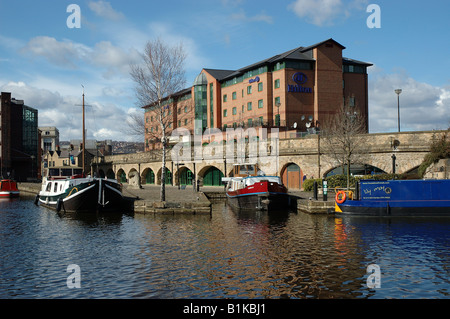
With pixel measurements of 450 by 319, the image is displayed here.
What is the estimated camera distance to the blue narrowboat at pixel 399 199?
23875mm

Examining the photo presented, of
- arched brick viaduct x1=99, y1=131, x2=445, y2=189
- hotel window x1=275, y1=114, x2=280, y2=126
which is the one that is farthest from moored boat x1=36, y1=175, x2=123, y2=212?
hotel window x1=275, y1=114, x2=280, y2=126

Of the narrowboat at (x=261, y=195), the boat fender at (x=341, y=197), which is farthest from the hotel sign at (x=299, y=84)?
the boat fender at (x=341, y=197)

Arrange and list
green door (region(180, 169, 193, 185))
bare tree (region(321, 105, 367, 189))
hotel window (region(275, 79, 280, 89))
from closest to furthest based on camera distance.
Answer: bare tree (region(321, 105, 367, 189)) < hotel window (region(275, 79, 280, 89)) < green door (region(180, 169, 193, 185))

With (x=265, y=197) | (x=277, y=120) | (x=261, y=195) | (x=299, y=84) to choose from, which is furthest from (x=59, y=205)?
(x=299, y=84)

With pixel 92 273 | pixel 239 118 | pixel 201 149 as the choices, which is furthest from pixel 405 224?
pixel 239 118

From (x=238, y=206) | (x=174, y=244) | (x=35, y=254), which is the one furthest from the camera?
(x=238, y=206)

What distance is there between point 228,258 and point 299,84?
144 ft

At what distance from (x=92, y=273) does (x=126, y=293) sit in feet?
7.95

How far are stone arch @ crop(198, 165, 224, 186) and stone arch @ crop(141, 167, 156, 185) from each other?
586 inches

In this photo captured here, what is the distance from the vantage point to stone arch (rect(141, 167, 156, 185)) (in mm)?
69938

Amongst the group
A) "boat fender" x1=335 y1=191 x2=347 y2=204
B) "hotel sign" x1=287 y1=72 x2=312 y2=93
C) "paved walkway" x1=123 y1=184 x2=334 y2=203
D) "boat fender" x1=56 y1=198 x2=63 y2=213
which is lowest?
"boat fender" x1=56 y1=198 x2=63 y2=213

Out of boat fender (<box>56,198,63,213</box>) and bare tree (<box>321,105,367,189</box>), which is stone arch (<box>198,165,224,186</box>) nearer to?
bare tree (<box>321,105,367,189</box>)
